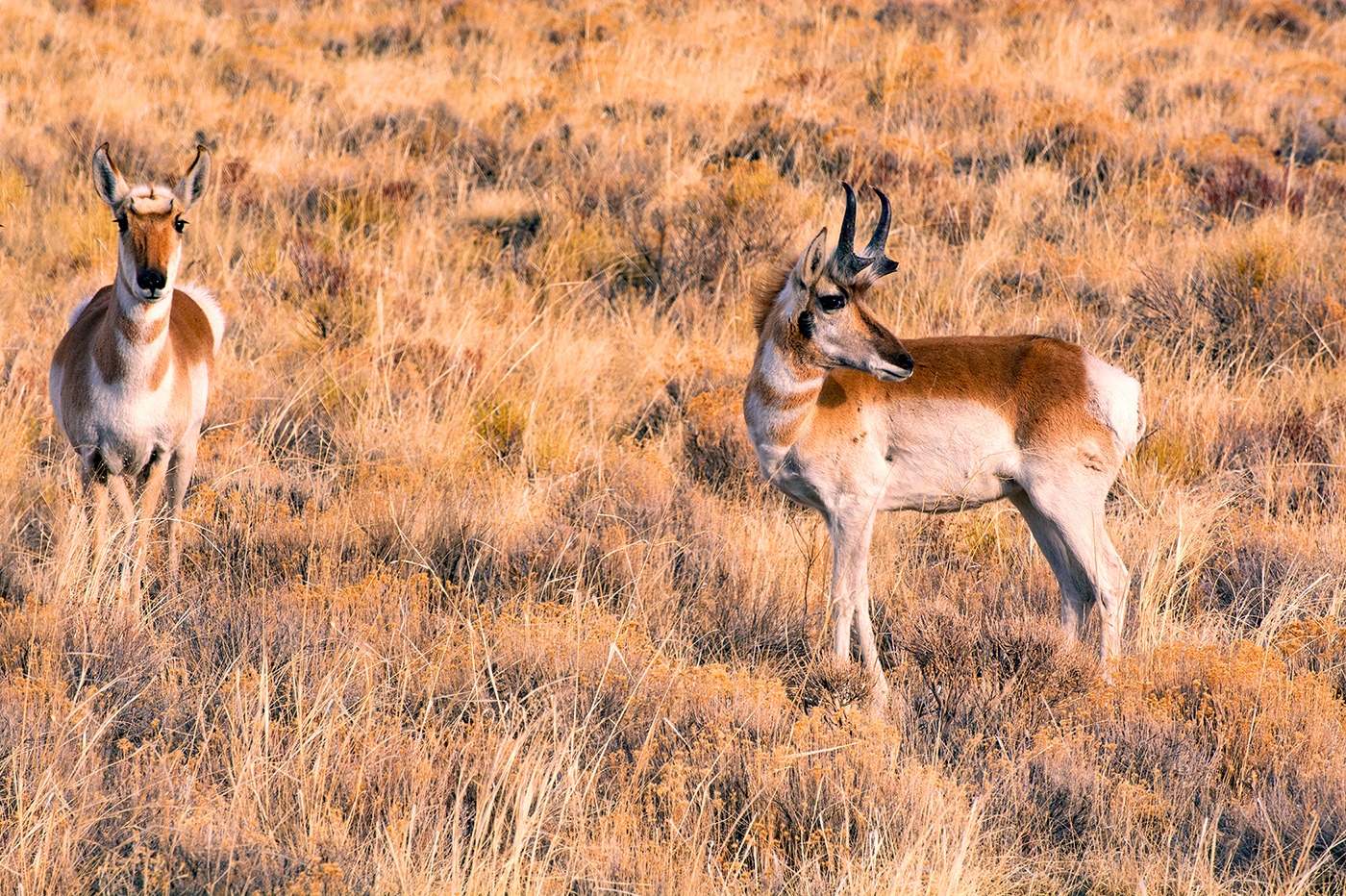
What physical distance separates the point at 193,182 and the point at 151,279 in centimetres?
65

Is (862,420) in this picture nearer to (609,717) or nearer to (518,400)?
(609,717)

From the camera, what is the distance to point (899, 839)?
351 centimetres

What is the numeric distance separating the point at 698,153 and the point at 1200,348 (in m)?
5.07

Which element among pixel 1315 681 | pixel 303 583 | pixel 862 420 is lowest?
pixel 303 583

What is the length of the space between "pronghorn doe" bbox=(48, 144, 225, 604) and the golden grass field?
297mm

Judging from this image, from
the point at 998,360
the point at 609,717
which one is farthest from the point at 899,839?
the point at 998,360

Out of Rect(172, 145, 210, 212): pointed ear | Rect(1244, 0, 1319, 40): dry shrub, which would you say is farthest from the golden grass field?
Rect(1244, 0, 1319, 40): dry shrub

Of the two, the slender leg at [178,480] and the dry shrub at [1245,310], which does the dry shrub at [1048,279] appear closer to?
the dry shrub at [1245,310]

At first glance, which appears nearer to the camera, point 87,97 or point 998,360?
point 998,360

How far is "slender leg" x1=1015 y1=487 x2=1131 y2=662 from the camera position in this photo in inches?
187

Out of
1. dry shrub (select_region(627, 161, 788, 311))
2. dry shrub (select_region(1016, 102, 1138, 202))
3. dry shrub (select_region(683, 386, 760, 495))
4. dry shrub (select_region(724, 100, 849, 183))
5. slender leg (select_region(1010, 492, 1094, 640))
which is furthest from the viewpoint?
dry shrub (select_region(724, 100, 849, 183))

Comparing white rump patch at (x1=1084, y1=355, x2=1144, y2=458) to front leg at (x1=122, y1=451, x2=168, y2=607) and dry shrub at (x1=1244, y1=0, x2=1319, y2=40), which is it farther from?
dry shrub at (x1=1244, y1=0, x2=1319, y2=40)

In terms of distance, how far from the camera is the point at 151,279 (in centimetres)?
482

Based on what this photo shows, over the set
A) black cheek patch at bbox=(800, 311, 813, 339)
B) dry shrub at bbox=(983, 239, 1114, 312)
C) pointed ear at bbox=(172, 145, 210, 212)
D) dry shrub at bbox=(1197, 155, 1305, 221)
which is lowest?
dry shrub at bbox=(983, 239, 1114, 312)
